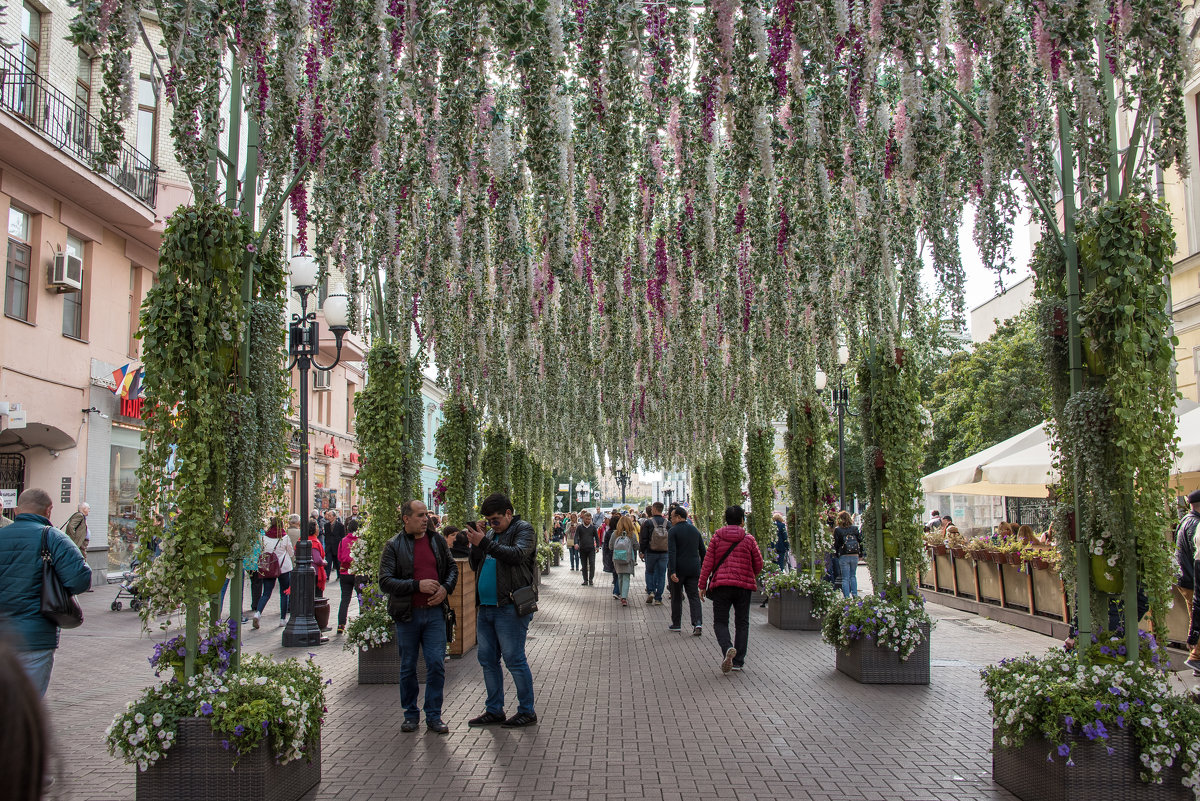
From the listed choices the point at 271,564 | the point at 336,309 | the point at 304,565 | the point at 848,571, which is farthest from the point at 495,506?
the point at 848,571

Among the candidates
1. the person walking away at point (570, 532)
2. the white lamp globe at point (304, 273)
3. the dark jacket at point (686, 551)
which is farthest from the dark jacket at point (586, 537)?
the white lamp globe at point (304, 273)

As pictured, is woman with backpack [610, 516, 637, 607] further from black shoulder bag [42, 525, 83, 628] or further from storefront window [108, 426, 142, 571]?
black shoulder bag [42, 525, 83, 628]

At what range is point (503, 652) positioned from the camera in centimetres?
734

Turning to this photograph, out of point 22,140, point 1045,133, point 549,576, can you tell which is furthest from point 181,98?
point 549,576

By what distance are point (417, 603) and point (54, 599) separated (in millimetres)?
2626

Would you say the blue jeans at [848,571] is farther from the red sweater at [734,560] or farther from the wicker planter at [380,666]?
the wicker planter at [380,666]

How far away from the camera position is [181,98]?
16.4 feet

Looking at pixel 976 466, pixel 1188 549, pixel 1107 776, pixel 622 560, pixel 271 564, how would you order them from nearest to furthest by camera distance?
pixel 1107 776
pixel 1188 549
pixel 271 564
pixel 976 466
pixel 622 560

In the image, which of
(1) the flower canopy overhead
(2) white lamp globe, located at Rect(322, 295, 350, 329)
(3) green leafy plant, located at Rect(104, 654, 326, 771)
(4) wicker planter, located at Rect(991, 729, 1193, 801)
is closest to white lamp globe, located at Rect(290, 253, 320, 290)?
(2) white lamp globe, located at Rect(322, 295, 350, 329)

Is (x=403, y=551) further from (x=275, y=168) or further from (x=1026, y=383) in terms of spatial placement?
(x=1026, y=383)

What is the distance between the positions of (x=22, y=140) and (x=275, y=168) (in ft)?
42.6

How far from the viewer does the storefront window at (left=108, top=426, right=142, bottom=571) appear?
1969 centimetres

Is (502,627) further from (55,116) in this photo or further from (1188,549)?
(55,116)

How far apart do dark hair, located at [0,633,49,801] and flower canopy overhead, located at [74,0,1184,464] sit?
452cm
